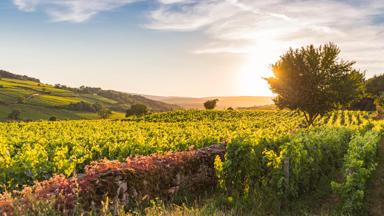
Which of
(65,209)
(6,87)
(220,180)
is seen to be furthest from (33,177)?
(6,87)

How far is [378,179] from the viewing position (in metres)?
13.0

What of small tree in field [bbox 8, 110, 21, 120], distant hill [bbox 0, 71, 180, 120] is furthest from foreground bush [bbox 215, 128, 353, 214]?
distant hill [bbox 0, 71, 180, 120]

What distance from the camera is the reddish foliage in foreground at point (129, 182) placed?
7.65 m

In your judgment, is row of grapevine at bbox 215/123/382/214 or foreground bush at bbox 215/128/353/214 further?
foreground bush at bbox 215/128/353/214

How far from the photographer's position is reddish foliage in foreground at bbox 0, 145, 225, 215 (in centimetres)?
765

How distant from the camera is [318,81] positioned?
3778 centimetres

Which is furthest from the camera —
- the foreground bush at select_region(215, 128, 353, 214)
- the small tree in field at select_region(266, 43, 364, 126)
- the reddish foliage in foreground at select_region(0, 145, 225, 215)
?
the small tree in field at select_region(266, 43, 364, 126)

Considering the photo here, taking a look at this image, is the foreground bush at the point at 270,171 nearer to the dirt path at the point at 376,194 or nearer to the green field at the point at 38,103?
the dirt path at the point at 376,194

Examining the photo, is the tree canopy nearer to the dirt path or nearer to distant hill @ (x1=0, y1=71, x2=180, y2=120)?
distant hill @ (x1=0, y1=71, x2=180, y2=120)

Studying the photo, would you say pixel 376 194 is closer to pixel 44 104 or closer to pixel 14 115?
pixel 14 115

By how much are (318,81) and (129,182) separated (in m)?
31.4

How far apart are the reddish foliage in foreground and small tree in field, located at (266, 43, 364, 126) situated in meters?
26.0

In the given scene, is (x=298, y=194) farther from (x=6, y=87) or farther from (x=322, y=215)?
(x=6, y=87)

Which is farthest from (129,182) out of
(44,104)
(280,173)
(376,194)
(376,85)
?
(44,104)
